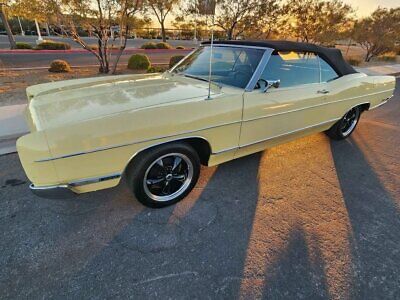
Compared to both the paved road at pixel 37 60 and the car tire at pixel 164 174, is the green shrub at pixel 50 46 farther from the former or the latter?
the car tire at pixel 164 174

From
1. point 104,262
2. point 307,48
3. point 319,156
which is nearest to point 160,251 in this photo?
point 104,262

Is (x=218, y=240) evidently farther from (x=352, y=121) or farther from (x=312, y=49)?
(x=352, y=121)

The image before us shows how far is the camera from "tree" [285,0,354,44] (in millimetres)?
13891

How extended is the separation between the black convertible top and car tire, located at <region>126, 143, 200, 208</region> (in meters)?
1.62

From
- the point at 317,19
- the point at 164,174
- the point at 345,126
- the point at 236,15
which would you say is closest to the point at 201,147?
the point at 164,174

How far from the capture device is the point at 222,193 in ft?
9.40

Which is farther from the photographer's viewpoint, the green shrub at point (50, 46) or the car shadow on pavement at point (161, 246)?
the green shrub at point (50, 46)

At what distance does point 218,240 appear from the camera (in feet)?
7.34

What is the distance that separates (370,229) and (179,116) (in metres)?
2.08

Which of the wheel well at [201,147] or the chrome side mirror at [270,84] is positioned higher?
the chrome side mirror at [270,84]

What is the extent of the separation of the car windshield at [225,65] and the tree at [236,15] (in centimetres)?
1025

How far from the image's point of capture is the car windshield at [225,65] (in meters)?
2.93

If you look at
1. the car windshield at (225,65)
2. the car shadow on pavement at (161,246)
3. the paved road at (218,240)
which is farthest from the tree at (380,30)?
the car shadow on pavement at (161,246)

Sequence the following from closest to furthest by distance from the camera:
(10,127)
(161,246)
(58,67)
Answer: (161,246) → (10,127) → (58,67)
